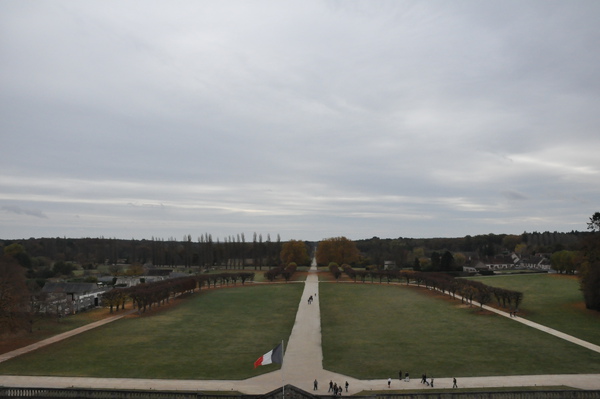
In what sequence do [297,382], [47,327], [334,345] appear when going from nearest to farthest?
1. [297,382]
2. [334,345]
3. [47,327]

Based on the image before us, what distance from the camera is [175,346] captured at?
46.6 m

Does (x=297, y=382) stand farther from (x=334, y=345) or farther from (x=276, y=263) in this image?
(x=276, y=263)

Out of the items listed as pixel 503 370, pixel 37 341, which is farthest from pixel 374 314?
pixel 37 341

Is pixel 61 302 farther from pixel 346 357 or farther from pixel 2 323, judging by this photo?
pixel 346 357

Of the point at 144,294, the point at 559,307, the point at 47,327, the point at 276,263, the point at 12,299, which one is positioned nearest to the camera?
the point at 12,299

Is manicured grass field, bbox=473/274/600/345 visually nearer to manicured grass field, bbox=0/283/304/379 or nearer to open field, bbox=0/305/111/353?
manicured grass field, bbox=0/283/304/379

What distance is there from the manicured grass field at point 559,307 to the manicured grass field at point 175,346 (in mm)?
33179

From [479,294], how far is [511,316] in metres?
9.00

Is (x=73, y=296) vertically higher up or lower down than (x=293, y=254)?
lower down

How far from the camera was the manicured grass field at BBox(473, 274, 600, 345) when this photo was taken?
168 feet

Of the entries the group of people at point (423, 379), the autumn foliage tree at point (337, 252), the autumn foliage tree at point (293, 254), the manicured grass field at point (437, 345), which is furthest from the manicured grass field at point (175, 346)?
the autumn foliage tree at point (293, 254)

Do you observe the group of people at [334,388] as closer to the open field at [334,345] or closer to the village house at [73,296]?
the open field at [334,345]

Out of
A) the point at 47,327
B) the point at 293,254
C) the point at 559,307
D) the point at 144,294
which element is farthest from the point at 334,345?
the point at 293,254

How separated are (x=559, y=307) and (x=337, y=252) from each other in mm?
92032
